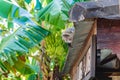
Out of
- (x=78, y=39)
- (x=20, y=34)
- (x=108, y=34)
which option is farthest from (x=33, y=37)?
(x=108, y=34)

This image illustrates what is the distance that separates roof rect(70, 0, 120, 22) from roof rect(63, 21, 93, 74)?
25 cm

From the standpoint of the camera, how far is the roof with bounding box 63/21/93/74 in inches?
100

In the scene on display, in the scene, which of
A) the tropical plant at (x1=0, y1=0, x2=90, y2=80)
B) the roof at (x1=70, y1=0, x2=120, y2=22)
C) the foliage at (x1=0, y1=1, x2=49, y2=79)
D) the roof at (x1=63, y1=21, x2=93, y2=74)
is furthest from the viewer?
the tropical plant at (x1=0, y1=0, x2=90, y2=80)

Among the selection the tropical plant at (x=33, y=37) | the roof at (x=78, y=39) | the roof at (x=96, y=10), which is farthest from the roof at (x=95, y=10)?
the tropical plant at (x=33, y=37)

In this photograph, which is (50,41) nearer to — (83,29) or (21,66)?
(21,66)

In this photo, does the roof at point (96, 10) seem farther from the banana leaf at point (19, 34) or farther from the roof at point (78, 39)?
the banana leaf at point (19, 34)

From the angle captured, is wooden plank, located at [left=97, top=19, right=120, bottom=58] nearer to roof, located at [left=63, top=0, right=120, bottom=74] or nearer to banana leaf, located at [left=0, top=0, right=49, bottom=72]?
→ roof, located at [left=63, top=0, right=120, bottom=74]

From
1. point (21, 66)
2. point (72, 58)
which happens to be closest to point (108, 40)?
point (72, 58)

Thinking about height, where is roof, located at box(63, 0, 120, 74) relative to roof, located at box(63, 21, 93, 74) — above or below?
above

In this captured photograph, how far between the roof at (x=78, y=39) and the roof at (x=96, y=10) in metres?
0.25

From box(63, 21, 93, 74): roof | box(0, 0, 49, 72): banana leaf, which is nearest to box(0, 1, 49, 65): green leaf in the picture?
box(0, 0, 49, 72): banana leaf

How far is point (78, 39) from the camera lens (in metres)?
3.17

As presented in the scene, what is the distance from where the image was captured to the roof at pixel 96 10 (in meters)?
1.99

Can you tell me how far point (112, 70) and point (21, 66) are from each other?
2074 mm
